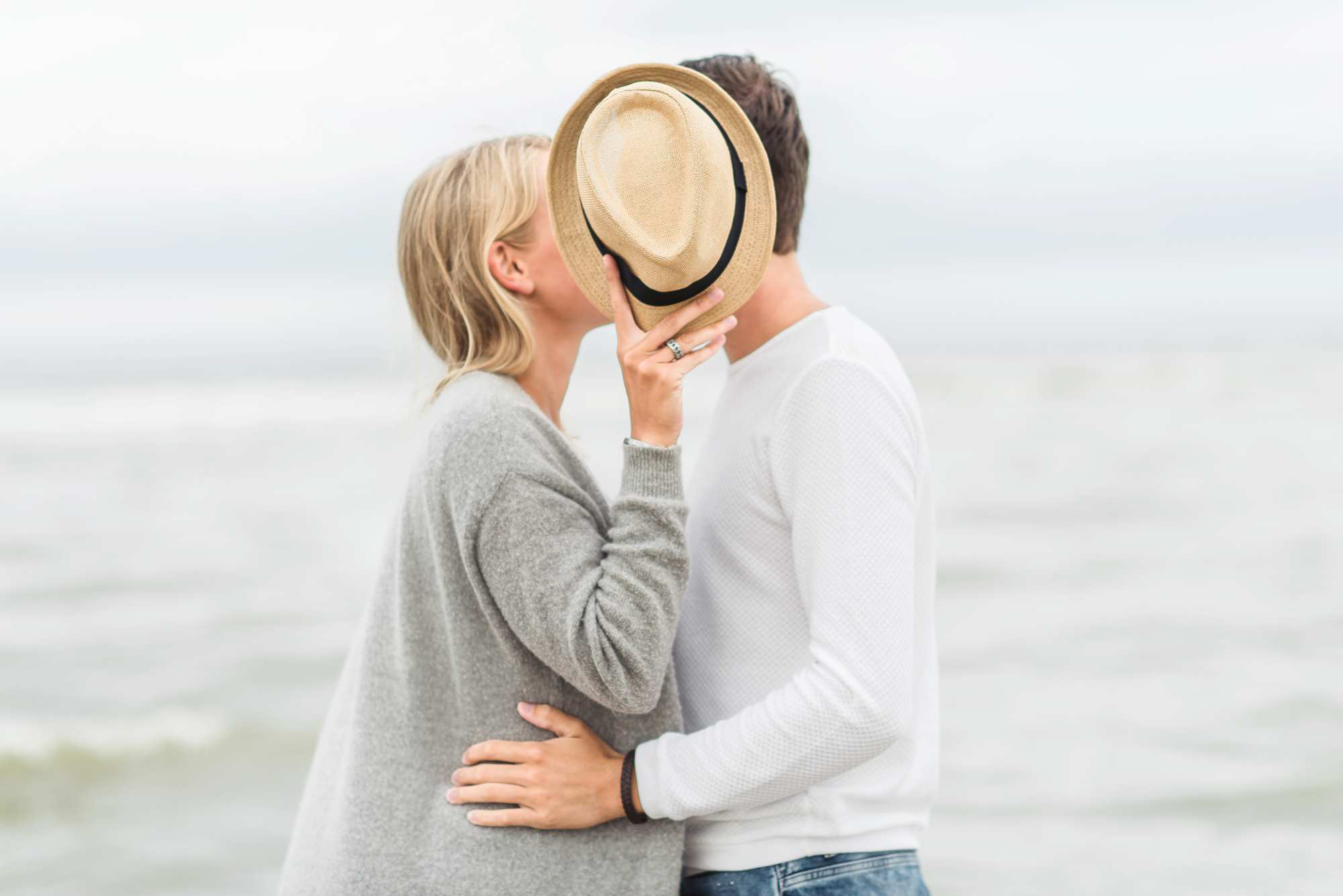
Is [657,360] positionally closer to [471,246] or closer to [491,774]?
[471,246]

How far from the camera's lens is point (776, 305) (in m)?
2.09

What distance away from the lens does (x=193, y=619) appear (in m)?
9.35

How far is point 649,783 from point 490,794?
0.24m

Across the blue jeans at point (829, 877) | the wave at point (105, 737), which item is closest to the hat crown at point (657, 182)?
the blue jeans at point (829, 877)

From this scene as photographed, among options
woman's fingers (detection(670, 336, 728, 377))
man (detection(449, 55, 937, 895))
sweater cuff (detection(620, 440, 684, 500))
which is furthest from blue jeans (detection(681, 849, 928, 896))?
woman's fingers (detection(670, 336, 728, 377))

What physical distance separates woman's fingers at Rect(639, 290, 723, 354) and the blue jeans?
837 mm

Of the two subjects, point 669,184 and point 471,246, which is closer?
point 669,184

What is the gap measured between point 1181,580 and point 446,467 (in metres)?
9.06

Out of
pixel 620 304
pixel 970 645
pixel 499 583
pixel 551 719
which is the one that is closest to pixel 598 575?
pixel 499 583

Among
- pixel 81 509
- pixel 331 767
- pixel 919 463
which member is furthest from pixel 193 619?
pixel 919 463

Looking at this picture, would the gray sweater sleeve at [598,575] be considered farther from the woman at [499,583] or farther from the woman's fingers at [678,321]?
the woman's fingers at [678,321]

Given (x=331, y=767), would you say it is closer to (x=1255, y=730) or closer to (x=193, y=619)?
(x=1255, y=730)

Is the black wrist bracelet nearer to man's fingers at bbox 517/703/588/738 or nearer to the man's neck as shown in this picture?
man's fingers at bbox 517/703/588/738

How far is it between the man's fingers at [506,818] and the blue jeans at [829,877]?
0.33 m
